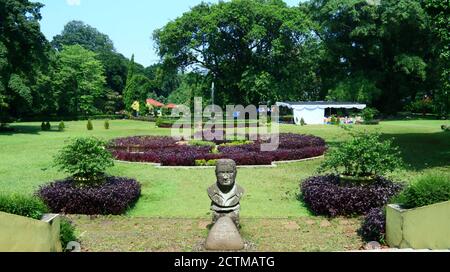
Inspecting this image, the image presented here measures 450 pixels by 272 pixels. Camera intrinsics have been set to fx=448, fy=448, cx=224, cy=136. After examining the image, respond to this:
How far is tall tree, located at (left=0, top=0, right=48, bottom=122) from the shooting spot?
30688 mm

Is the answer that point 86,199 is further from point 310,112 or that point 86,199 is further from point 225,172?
point 310,112

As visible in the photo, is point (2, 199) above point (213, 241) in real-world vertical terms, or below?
above

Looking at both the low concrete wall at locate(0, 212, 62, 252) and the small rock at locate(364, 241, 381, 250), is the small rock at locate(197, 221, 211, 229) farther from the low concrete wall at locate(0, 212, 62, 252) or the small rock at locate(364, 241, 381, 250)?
the small rock at locate(364, 241, 381, 250)

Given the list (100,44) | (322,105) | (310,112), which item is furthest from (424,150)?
(100,44)

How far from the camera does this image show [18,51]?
3325 centimetres

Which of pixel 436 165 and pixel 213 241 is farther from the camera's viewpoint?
pixel 436 165

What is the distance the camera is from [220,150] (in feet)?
61.9

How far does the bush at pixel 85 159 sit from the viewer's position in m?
10.4

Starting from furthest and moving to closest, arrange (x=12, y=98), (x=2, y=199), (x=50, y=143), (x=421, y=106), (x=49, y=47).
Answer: (x=421, y=106)
(x=49, y=47)
(x=12, y=98)
(x=50, y=143)
(x=2, y=199)

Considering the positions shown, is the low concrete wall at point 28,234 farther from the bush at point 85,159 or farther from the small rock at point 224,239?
the bush at point 85,159
